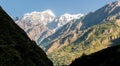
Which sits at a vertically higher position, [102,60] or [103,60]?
[102,60]

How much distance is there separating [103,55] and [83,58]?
1003 centimetres

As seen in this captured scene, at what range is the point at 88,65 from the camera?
98500 mm

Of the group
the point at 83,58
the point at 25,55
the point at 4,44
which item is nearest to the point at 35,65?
the point at 25,55

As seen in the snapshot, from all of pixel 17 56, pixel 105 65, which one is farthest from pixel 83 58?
pixel 17 56

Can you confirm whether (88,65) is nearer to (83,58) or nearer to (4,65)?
(83,58)

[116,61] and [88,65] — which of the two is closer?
[116,61]

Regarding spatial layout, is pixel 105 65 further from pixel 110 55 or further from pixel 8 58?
pixel 8 58

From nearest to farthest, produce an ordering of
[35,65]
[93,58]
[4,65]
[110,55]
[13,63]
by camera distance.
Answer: [110,55]
[93,58]
[4,65]
[13,63]
[35,65]

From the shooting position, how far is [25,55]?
196m

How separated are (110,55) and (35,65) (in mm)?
97495

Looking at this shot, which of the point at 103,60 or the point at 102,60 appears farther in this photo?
the point at 102,60

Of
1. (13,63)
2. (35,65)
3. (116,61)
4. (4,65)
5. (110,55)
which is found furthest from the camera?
(35,65)

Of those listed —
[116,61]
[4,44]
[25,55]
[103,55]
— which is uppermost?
[4,44]

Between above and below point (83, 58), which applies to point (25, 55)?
above
